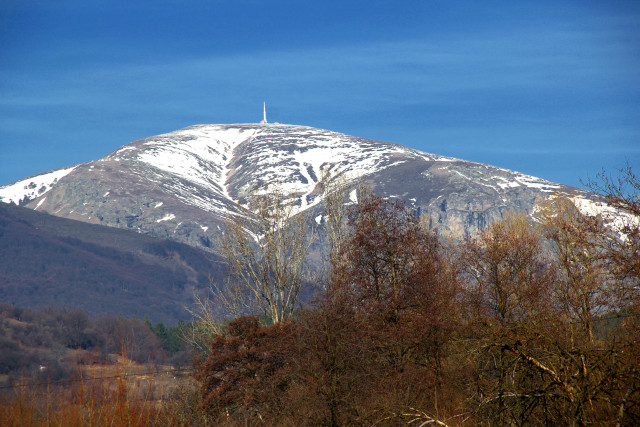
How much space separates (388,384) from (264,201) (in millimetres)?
23758

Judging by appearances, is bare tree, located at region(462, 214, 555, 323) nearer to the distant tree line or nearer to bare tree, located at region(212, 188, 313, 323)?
bare tree, located at region(212, 188, 313, 323)

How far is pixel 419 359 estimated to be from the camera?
2861cm

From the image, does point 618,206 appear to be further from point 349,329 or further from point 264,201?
point 264,201

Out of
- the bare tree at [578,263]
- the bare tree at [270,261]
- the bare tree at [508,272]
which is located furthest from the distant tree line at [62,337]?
the bare tree at [578,263]

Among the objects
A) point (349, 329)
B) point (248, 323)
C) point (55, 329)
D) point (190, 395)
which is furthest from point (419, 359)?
point (55, 329)

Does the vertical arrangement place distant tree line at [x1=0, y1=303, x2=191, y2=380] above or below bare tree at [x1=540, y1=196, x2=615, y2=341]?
below

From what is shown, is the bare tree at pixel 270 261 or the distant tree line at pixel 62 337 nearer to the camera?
the bare tree at pixel 270 261

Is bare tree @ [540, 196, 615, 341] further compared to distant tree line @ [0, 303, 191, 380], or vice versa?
distant tree line @ [0, 303, 191, 380]

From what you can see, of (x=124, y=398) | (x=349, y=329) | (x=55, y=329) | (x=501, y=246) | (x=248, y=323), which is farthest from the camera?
(x=55, y=329)

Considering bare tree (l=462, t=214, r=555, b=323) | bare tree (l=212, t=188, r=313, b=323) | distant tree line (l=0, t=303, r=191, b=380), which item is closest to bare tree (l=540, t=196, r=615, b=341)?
bare tree (l=462, t=214, r=555, b=323)

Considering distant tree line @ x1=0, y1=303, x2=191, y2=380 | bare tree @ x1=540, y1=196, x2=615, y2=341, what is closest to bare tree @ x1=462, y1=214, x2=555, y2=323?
bare tree @ x1=540, y1=196, x2=615, y2=341

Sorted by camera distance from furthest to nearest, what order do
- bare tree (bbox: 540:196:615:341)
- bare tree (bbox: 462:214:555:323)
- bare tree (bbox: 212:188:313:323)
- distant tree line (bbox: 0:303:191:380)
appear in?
1. distant tree line (bbox: 0:303:191:380)
2. bare tree (bbox: 212:188:313:323)
3. bare tree (bbox: 462:214:555:323)
4. bare tree (bbox: 540:196:615:341)

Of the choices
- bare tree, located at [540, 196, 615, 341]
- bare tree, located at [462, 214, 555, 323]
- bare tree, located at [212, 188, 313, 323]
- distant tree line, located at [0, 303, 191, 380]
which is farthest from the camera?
distant tree line, located at [0, 303, 191, 380]

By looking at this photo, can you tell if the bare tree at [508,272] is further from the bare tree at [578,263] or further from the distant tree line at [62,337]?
the distant tree line at [62,337]
